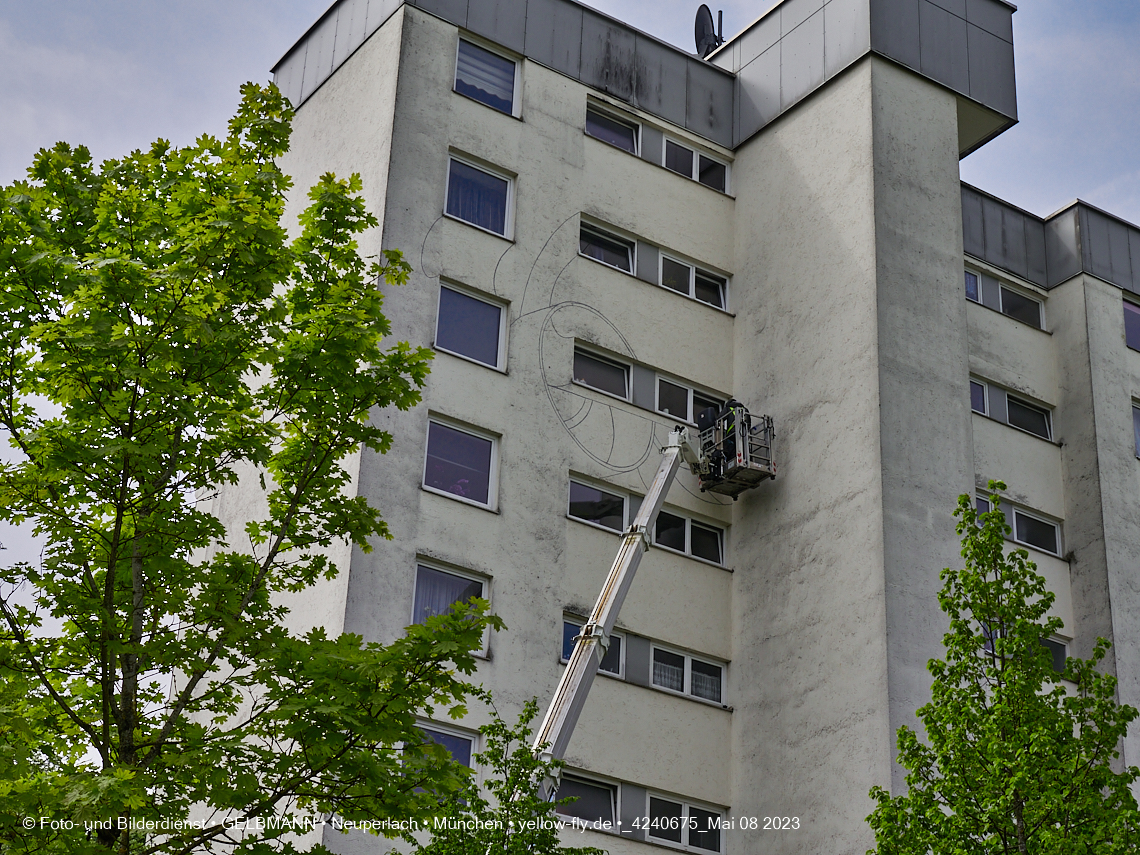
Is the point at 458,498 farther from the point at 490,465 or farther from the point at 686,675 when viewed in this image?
the point at 686,675

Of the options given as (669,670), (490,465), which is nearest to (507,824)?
(490,465)

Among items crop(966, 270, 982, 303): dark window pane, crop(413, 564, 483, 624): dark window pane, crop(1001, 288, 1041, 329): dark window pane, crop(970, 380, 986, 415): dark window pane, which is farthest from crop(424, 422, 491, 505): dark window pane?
crop(1001, 288, 1041, 329): dark window pane

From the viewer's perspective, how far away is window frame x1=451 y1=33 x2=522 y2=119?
26.5 m

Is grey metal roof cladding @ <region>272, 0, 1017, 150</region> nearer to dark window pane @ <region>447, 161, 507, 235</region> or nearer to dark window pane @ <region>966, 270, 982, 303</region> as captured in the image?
dark window pane @ <region>966, 270, 982, 303</region>

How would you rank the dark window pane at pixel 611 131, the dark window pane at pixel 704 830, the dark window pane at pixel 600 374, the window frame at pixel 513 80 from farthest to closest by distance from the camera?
1. the dark window pane at pixel 611 131
2. the window frame at pixel 513 80
3. the dark window pane at pixel 600 374
4. the dark window pane at pixel 704 830

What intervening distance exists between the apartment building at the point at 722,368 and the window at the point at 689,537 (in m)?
0.08

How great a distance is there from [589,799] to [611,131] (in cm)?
1350

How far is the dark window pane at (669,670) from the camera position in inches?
944

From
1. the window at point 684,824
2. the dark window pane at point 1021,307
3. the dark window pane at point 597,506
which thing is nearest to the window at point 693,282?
the dark window pane at point 597,506

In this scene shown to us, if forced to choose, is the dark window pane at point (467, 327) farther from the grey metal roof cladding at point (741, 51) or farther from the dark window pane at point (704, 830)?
the dark window pane at point (704, 830)

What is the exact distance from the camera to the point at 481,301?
24828 mm

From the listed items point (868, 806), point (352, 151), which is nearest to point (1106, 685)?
point (868, 806)

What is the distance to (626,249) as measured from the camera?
27656 millimetres

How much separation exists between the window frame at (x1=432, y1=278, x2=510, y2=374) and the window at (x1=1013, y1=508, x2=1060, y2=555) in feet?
36.9
